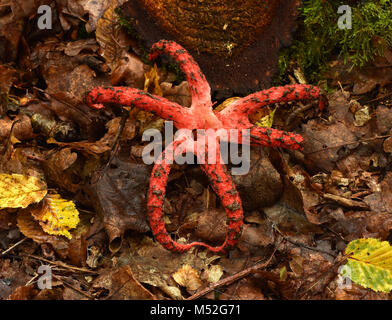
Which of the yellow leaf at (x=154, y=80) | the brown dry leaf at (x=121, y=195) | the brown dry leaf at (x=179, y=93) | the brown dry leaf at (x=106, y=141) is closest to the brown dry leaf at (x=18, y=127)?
the brown dry leaf at (x=106, y=141)

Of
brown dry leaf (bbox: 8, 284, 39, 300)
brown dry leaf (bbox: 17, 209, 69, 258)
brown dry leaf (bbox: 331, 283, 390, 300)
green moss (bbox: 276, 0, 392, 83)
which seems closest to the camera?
brown dry leaf (bbox: 8, 284, 39, 300)

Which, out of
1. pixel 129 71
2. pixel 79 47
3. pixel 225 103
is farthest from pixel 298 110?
pixel 79 47

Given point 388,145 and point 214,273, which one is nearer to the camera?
point 214,273

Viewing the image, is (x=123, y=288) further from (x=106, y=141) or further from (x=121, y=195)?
(x=106, y=141)

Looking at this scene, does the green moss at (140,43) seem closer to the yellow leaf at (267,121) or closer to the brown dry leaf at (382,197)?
the yellow leaf at (267,121)

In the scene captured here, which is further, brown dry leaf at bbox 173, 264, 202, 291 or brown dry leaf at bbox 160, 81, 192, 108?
brown dry leaf at bbox 160, 81, 192, 108

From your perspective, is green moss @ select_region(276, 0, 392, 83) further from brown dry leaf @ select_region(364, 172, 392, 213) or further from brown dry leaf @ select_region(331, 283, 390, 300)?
brown dry leaf @ select_region(331, 283, 390, 300)

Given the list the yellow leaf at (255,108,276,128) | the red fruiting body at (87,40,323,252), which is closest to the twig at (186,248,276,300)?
the red fruiting body at (87,40,323,252)

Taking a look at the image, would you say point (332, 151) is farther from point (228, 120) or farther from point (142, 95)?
point (142, 95)
